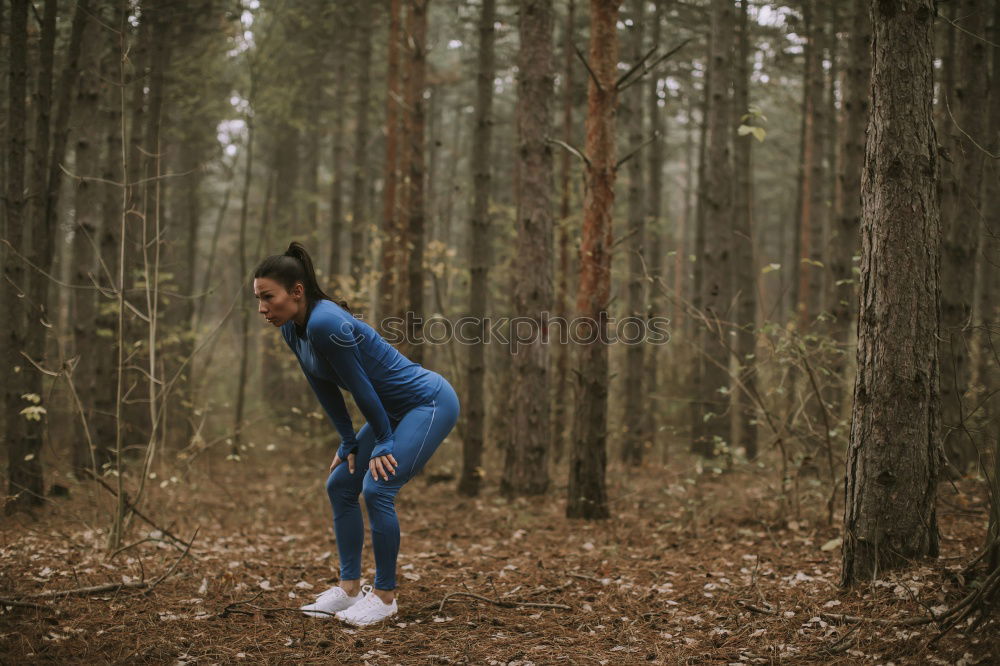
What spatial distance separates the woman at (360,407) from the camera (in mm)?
3967

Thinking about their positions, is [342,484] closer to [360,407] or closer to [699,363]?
[360,407]

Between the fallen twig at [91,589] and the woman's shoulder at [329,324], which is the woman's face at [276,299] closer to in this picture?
the woman's shoulder at [329,324]

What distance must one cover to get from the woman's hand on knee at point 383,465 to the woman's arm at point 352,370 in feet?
0.08

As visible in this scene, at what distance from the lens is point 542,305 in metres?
8.66

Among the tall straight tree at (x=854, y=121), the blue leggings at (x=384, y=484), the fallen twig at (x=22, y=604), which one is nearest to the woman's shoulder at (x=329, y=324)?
the blue leggings at (x=384, y=484)

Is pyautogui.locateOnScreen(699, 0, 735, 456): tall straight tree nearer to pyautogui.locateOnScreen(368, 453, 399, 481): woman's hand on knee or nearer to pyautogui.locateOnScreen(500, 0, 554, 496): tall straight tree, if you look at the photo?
pyautogui.locateOnScreen(500, 0, 554, 496): tall straight tree

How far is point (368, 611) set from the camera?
4.28m

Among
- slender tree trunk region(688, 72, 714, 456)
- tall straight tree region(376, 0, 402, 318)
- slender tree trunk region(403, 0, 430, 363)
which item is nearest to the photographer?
slender tree trunk region(403, 0, 430, 363)

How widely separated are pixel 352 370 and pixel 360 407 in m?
0.24

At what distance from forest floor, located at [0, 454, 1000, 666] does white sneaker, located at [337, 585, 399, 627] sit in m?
0.07

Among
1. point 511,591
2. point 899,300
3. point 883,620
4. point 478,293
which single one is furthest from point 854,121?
point 511,591

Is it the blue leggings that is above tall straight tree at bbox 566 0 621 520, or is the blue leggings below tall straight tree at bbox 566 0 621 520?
below

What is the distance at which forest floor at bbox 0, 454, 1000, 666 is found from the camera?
12.2 ft

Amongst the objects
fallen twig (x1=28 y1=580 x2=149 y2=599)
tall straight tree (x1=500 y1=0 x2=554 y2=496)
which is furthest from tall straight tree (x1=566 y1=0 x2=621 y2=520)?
fallen twig (x1=28 y1=580 x2=149 y2=599)
